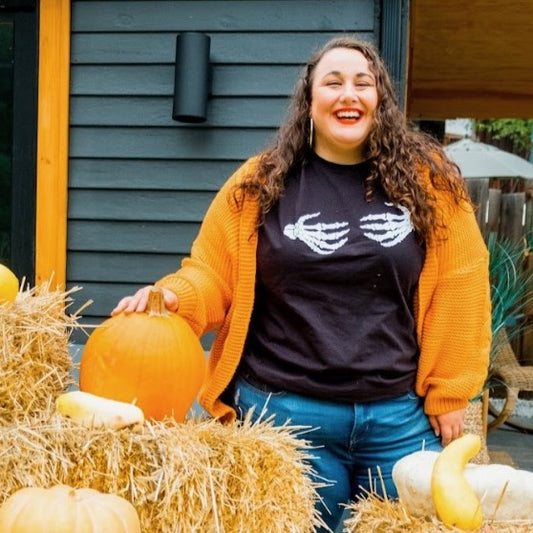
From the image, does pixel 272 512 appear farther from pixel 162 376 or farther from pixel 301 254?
pixel 301 254

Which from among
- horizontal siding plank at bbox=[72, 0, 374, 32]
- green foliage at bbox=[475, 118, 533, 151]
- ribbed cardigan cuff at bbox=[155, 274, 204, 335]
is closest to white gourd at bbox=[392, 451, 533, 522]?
ribbed cardigan cuff at bbox=[155, 274, 204, 335]

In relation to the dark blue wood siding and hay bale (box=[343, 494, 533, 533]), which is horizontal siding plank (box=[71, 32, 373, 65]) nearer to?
the dark blue wood siding

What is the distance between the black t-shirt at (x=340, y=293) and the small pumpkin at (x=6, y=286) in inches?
21.0

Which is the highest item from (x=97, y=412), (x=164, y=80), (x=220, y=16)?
(x=220, y=16)

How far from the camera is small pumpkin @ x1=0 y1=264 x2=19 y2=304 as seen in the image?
5.37 ft

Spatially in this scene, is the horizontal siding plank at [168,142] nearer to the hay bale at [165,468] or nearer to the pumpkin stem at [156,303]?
the pumpkin stem at [156,303]

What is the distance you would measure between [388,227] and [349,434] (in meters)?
0.46

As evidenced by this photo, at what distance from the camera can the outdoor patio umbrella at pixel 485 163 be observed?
8.27 m

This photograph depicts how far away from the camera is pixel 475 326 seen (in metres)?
1.80

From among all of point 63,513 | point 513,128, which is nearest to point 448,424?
point 63,513

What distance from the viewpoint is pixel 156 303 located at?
1.71 m

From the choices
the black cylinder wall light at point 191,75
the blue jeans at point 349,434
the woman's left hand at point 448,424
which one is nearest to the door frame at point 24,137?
the black cylinder wall light at point 191,75

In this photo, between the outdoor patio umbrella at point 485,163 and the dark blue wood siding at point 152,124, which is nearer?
the dark blue wood siding at point 152,124

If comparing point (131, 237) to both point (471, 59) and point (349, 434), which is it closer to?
point (349, 434)
